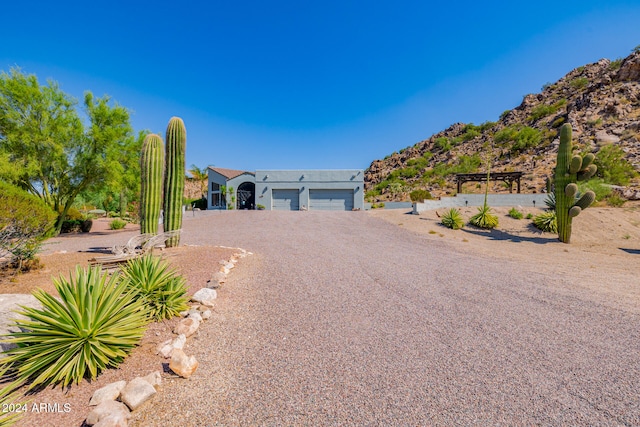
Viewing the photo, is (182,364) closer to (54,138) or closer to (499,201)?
(54,138)

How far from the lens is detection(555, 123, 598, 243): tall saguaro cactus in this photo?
1238cm

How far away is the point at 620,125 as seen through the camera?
30.8 meters

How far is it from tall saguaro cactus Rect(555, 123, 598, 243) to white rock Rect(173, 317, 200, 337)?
644 inches

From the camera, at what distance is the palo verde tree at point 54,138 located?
13148 mm

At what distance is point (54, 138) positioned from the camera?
13.8 m

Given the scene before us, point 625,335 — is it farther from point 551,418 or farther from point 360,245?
point 360,245

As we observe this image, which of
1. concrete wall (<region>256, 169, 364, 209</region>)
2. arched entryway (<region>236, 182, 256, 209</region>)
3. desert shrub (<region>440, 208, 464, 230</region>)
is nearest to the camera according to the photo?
desert shrub (<region>440, 208, 464, 230</region>)

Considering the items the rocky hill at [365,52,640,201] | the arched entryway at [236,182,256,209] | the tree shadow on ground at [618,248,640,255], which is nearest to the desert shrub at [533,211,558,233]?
the tree shadow on ground at [618,248,640,255]

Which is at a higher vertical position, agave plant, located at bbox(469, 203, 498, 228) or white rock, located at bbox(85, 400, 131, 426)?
agave plant, located at bbox(469, 203, 498, 228)

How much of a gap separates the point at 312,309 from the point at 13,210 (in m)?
7.49

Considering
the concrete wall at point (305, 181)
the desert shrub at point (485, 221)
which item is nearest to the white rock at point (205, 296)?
the desert shrub at point (485, 221)

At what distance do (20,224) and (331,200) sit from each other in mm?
26340

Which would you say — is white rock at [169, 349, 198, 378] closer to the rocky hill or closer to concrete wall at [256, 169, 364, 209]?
the rocky hill

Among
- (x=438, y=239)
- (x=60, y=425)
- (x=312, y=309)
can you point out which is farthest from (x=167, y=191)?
(x=438, y=239)
